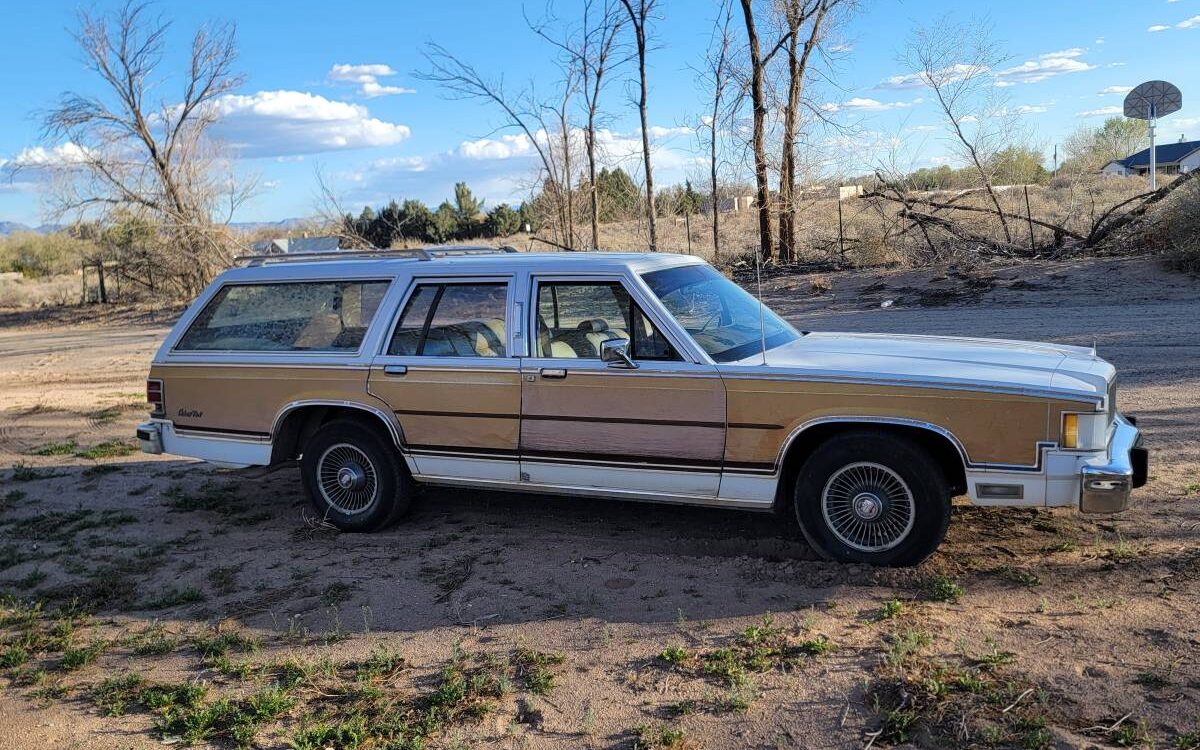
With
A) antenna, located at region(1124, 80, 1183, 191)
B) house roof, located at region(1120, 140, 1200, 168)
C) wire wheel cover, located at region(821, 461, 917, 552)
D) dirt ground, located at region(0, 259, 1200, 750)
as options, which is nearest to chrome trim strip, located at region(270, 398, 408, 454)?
dirt ground, located at region(0, 259, 1200, 750)

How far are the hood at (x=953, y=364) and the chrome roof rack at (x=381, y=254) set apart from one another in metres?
2.41

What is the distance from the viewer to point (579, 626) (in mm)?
4824

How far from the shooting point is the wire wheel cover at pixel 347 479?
6.47 m

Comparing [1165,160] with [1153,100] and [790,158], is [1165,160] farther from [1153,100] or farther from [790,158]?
[790,158]

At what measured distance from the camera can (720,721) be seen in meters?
3.82

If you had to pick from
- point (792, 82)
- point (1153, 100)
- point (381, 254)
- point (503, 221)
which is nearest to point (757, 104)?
point (792, 82)

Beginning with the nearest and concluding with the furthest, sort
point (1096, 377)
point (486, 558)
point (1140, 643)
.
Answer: point (1140, 643) → point (1096, 377) → point (486, 558)

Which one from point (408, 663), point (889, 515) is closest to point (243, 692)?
point (408, 663)

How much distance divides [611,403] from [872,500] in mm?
1534

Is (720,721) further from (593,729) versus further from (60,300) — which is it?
(60,300)

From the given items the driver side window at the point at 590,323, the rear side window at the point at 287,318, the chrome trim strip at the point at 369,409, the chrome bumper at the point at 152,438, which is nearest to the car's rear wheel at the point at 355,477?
the chrome trim strip at the point at 369,409

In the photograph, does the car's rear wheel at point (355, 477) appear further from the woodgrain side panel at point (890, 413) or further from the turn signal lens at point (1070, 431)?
the turn signal lens at point (1070, 431)

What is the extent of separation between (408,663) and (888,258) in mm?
18133

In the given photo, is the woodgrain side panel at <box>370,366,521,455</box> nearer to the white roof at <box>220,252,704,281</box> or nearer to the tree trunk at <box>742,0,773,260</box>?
the white roof at <box>220,252,704,281</box>
